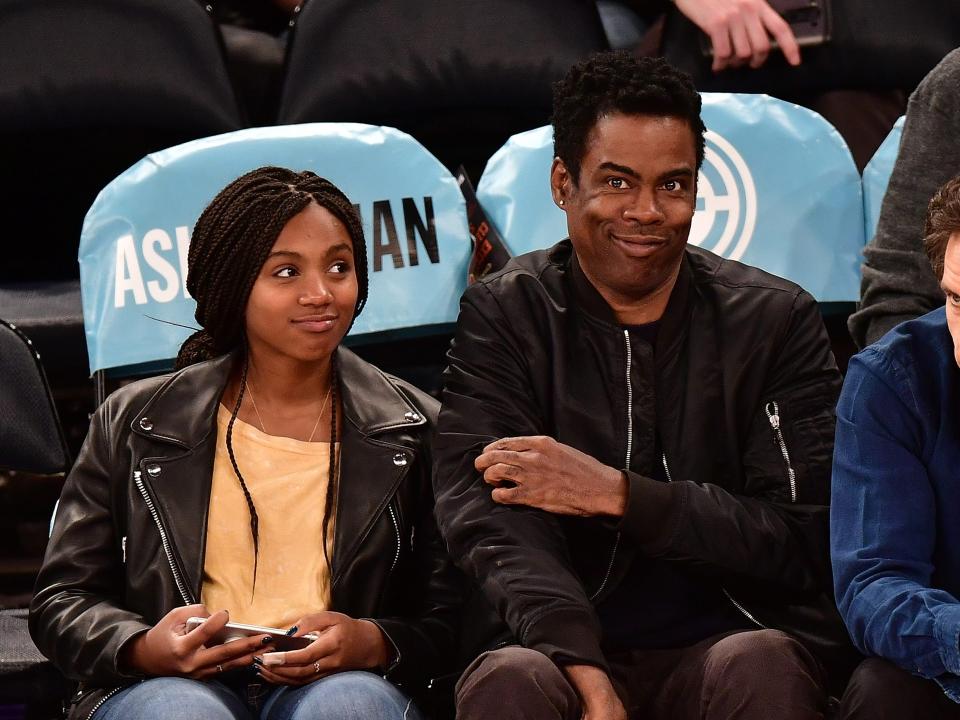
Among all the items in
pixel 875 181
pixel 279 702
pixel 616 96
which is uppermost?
pixel 616 96

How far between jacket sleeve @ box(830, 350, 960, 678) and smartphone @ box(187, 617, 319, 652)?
719mm

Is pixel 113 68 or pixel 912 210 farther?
pixel 113 68

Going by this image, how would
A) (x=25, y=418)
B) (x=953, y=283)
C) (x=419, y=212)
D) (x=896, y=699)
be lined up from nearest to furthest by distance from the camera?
(x=896, y=699)
(x=953, y=283)
(x=25, y=418)
(x=419, y=212)

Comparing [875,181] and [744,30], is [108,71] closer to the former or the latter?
[744,30]

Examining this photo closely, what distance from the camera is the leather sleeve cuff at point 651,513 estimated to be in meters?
1.99

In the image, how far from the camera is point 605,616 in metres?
2.11

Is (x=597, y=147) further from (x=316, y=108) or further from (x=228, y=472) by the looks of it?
(x=316, y=108)

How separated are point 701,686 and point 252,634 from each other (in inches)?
23.6

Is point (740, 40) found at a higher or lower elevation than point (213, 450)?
higher

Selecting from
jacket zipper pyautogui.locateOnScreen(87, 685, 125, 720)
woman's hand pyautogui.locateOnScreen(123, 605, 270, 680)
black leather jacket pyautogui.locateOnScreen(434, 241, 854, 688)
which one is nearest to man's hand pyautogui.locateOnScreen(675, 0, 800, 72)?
black leather jacket pyautogui.locateOnScreen(434, 241, 854, 688)

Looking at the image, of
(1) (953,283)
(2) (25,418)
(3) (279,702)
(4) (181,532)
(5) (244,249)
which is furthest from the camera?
(2) (25,418)

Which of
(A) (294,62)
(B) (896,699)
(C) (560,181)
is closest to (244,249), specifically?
(C) (560,181)

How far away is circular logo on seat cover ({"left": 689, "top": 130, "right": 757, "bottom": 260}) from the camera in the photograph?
2.78m

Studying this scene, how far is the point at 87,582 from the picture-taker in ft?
6.95
